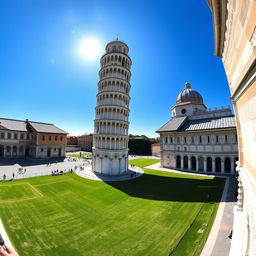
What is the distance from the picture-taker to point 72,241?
1203cm

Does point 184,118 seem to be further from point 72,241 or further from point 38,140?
point 38,140

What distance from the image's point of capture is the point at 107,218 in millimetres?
15750

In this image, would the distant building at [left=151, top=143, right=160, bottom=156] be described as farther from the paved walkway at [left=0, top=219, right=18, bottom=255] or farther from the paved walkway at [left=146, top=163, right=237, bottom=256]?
the paved walkway at [left=0, top=219, right=18, bottom=255]

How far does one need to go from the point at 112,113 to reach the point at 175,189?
2168 centimetres

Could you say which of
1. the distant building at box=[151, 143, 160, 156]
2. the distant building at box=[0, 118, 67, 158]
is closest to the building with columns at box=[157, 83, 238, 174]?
the distant building at box=[151, 143, 160, 156]

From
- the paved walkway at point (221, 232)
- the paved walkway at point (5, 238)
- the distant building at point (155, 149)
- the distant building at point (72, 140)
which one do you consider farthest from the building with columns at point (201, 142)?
the distant building at point (72, 140)

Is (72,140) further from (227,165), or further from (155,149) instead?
(227,165)

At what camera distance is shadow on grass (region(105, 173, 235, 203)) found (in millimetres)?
21391

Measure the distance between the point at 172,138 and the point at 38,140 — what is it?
48.7 metres

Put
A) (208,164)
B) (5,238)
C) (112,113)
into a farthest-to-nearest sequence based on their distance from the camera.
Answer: (208,164)
(112,113)
(5,238)

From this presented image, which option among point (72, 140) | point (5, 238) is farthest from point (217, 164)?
point (72, 140)

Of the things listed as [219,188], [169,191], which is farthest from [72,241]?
[219,188]

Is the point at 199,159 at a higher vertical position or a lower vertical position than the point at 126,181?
higher

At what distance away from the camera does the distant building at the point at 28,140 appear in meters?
52.2
